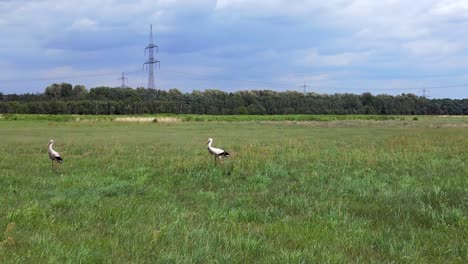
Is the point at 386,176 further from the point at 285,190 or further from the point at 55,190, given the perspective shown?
the point at 55,190

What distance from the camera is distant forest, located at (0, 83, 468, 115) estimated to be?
108 meters

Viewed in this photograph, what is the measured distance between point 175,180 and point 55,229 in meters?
6.31

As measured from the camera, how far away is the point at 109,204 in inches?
363

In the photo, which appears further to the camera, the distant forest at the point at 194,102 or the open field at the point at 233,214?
the distant forest at the point at 194,102

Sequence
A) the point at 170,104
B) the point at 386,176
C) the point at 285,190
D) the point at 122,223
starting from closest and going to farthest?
the point at 122,223, the point at 285,190, the point at 386,176, the point at 170,104

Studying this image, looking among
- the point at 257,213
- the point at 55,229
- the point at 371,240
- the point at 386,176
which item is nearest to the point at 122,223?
the point at 55,229

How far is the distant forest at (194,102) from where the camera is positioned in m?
108

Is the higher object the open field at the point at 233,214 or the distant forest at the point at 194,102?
the distant forest at the point at 194,102

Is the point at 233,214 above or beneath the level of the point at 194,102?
beneath

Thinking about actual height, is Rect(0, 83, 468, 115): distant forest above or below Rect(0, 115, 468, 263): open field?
above

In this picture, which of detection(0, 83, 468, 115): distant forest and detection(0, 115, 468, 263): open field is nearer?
detection(0, 115, 468, 263): open field

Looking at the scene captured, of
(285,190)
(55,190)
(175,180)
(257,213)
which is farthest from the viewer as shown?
(175,180)

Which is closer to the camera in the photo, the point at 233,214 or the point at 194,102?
the point at 233,214

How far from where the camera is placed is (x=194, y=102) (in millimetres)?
123062
